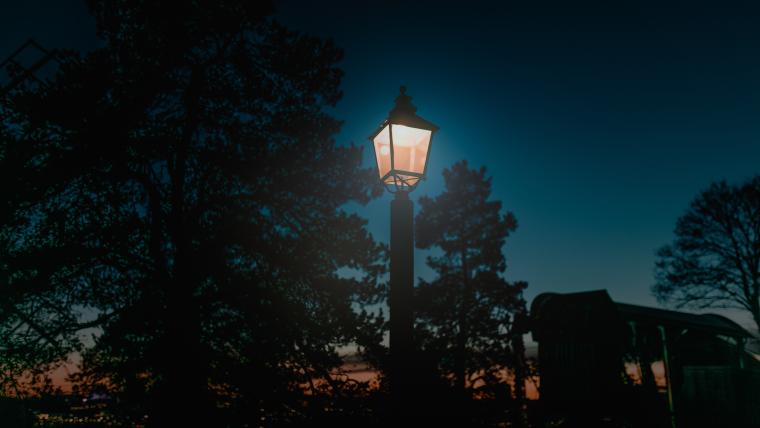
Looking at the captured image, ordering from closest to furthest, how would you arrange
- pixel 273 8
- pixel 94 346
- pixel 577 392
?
pixel 94 346 < pixel 577 392 < pixel 273 8

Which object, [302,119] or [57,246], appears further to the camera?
[302,119]

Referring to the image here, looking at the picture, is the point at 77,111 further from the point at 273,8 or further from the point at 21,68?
the point at 273,8

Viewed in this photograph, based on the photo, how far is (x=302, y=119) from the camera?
1000cm

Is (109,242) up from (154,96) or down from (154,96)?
down

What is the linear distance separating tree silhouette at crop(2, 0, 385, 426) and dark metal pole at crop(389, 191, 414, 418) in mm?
5120

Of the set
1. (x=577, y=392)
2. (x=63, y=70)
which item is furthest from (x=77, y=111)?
(x=577, y=392)

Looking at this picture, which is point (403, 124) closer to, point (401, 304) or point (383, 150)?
point (383, 150)

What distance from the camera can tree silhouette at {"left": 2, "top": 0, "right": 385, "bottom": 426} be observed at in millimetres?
7711

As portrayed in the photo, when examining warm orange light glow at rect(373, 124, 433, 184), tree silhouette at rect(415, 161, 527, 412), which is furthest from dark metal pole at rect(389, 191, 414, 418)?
tree silhouette at rect(415, 161, 527, 412)

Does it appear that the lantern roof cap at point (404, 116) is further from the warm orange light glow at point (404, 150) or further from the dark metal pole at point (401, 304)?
the dark metal pole at point (401, 304)

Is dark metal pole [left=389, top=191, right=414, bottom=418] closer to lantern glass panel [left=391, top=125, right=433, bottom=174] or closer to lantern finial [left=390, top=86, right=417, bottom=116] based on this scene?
lantern glass panel [left=391, top=125, right=433, bottom=174]

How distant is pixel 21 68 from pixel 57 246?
361cm

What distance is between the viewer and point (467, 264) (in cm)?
2598

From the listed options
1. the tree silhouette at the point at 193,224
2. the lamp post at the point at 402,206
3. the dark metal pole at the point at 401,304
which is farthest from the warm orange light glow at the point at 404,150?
the tree silhouette at the point at 193,224
